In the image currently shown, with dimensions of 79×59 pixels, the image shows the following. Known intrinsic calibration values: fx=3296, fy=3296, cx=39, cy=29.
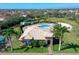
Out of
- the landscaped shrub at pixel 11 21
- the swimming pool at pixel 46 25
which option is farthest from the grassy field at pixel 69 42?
the landscaped shrub at pixel 11 21

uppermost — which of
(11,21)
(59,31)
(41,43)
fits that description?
(11,21)

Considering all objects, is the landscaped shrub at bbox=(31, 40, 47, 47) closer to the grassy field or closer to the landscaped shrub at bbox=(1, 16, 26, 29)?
the grassy field

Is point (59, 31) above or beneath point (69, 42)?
above

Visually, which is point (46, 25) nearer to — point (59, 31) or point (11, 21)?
point (59, 31)

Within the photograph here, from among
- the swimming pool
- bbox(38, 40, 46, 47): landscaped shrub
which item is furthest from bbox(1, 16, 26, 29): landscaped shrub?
bbox(38, 40, 46, 47): landscaped shrub

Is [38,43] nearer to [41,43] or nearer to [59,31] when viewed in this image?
[41,43]

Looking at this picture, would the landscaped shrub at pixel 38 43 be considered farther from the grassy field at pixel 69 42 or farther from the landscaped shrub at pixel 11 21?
the landscaped shrub at pixel 11 21

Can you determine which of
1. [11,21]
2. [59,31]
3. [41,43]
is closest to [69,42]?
[59,31]
